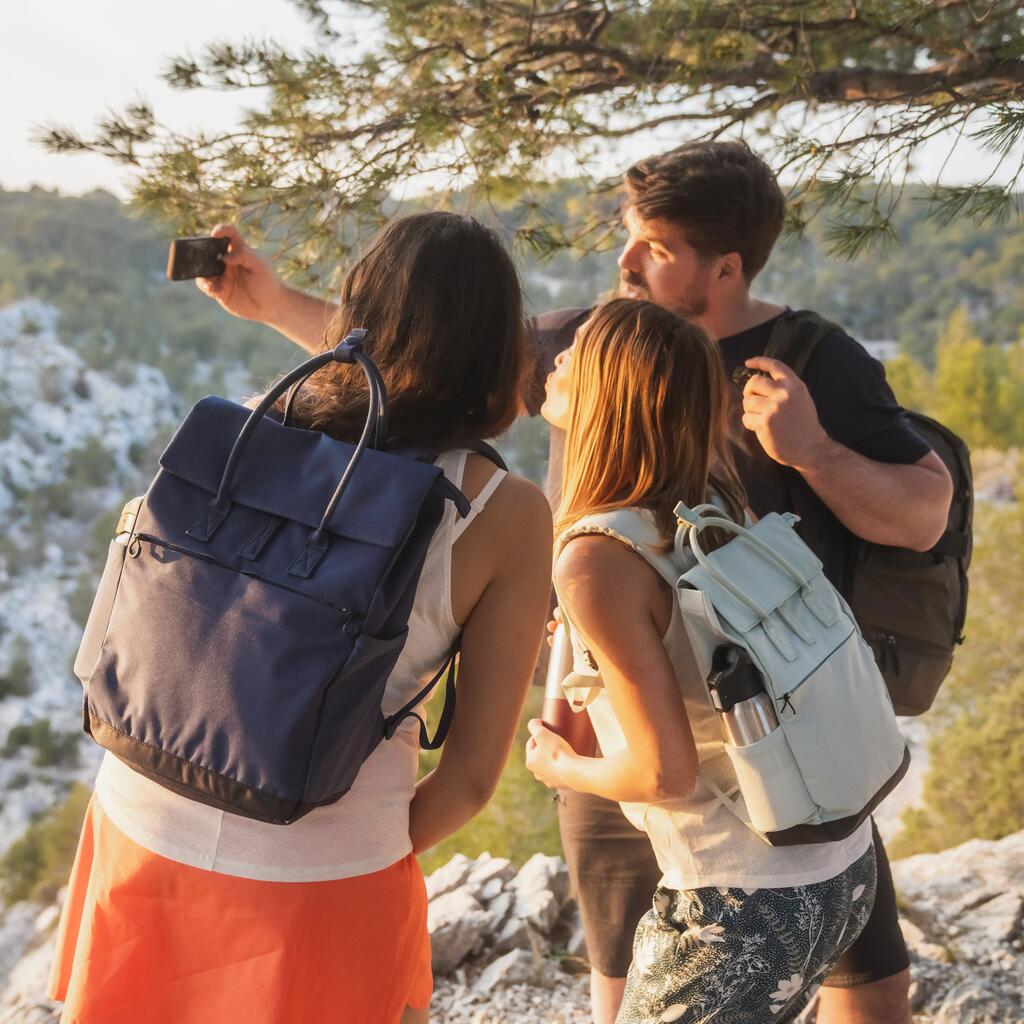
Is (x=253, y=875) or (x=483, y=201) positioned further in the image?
(x=483, y=201)

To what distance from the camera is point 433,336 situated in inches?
41.3

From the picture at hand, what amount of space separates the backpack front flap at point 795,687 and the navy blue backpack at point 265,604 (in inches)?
11.6

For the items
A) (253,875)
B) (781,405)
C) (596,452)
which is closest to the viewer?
(253,875)

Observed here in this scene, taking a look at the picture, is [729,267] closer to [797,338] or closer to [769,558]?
[797,338]

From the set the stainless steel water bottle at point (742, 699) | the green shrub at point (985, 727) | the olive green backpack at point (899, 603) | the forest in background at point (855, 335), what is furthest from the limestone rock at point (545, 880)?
the green shrub at point (985, 727)

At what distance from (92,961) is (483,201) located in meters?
1.51

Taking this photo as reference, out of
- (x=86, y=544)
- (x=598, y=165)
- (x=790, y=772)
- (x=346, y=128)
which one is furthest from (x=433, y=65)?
(x=86, y=544)

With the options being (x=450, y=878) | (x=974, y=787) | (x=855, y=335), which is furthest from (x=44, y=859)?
(x=855, y=335)

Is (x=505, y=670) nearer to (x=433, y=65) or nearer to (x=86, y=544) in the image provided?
(x=433, y=65)

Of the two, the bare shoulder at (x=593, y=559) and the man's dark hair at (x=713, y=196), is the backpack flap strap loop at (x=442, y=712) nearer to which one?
the bare shoulder at (x=593, y=559)

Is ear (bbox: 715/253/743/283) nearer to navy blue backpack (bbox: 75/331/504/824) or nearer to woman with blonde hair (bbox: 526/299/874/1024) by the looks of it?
woman with blonde hair (bbox: 526/299/874/1024)

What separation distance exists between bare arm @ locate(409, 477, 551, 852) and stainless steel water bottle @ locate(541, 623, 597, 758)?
0.59 feet

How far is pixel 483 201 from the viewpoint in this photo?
2045 mm

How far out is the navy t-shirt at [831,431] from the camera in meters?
1.45
